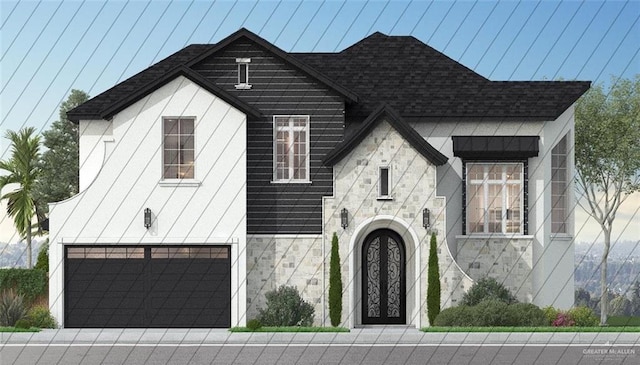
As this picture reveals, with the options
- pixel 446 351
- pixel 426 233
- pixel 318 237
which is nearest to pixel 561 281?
pixel 426 233

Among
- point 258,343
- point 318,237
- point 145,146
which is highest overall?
point 145,146

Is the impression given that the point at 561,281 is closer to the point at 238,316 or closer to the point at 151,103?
the point at 238,316

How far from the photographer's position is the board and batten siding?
2941 centimetres

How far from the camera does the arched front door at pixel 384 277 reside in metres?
29.5

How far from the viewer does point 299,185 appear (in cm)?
2950

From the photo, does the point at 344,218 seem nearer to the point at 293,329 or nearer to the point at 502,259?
the point at 293,329

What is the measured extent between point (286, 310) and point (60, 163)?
2124 cm

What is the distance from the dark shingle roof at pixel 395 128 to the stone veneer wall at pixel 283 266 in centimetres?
270

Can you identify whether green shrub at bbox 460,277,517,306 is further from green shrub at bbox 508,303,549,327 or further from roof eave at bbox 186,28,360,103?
roof eave at bbox 186,28,360,103

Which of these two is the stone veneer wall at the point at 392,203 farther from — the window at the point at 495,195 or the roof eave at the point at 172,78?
the roof eave at the point at 172,78

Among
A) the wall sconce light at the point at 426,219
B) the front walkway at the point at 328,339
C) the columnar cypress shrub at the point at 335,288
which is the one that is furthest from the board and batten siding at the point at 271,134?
the front walkway at the point at 328,339

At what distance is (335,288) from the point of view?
2850cm

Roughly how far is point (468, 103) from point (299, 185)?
612 centimetres

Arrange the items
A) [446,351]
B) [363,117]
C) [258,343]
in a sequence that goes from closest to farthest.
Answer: [446,351] → [258,343] → [363,117]
